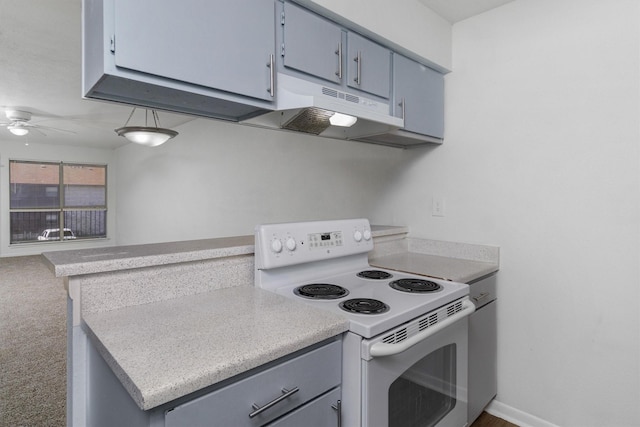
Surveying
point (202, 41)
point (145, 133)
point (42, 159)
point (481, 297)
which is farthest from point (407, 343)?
point (42, 159)

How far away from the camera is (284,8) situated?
1.36m

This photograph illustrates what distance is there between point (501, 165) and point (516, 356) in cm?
105

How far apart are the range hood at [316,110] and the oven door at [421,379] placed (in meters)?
0.87

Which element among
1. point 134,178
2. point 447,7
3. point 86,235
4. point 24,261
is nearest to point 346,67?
point 447,7

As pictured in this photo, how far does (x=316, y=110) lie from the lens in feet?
4.55

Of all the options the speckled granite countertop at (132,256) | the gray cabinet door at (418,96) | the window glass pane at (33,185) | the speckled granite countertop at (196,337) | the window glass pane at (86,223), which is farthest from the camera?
the window glass pane at (86,223)

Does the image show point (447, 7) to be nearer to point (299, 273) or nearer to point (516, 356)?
point (299, 273)

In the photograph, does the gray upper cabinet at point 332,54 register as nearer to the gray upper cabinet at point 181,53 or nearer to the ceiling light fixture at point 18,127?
the gray upper cabinet at point 181,53

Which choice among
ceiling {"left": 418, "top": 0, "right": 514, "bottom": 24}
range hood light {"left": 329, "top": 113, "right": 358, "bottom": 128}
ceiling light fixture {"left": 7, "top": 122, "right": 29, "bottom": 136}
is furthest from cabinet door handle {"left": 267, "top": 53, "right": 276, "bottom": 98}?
ceiling light fixture {"left": 7, "top": 122, "right": 29, "bottom": 136}

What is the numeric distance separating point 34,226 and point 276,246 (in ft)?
27.4

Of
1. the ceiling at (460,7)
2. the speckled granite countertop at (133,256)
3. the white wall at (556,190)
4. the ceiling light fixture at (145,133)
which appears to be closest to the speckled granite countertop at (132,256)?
the speckled granite countertop at (133,256)

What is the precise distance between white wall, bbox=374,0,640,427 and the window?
837 centimetres

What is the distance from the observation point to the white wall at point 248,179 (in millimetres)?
2914

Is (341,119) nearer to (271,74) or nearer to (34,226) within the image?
(271,74)
